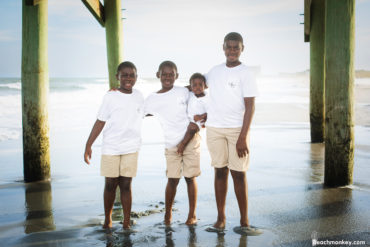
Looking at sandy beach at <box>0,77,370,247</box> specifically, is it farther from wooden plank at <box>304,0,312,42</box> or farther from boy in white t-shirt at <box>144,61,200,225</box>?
wooden plank at <box>304,0,312,42</box>

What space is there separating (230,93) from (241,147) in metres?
0.47

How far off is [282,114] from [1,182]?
10.8 metres

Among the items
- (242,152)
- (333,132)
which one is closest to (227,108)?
(242,152)

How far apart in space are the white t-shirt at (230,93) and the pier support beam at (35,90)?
109 inches

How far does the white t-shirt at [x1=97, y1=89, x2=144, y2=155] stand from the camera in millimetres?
3307

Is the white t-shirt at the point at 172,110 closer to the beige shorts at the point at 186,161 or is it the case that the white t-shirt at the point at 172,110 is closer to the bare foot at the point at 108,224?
the beige shorts at the point at 186,161

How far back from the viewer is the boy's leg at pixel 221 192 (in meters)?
3.32

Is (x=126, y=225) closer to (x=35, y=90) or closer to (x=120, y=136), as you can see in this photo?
(x=120, y=136)

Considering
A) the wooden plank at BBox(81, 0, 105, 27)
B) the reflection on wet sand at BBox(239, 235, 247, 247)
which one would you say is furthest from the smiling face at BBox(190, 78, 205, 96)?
the wooden plank at BBox(81, 0, 105, 27)

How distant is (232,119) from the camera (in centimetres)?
328

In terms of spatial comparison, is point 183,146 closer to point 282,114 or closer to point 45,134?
point 45,134

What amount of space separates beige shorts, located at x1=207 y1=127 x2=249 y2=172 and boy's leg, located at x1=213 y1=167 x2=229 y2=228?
8 cm

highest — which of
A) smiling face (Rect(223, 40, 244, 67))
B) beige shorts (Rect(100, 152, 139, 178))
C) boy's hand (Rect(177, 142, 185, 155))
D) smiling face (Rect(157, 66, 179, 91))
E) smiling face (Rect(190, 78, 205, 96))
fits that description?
smiling face (Rect(223, 40, 244, 67))

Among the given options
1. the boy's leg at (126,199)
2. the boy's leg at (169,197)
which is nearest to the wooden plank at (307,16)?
the boy's leg at (169,197)
